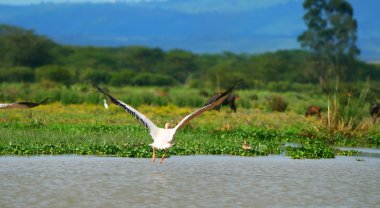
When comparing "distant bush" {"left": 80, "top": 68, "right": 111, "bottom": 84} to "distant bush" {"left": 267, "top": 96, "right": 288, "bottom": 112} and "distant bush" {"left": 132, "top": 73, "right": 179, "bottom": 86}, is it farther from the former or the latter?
"distant bush" {"left": 267, "top": 96, "right": 288, "bottom": 112}

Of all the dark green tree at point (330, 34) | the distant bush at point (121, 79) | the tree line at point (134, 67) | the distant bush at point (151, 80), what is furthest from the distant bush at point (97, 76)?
the dark green tree at point (330, 34)

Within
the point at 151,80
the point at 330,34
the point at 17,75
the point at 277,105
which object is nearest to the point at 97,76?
the point at 151,80

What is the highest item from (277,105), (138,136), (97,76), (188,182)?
(97,76)

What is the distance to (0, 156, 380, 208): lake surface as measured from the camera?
38.5 ft

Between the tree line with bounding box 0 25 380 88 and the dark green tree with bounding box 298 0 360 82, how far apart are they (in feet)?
2.88

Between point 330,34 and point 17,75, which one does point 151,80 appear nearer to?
point 17,75

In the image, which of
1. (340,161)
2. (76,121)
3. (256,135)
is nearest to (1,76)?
(76,121)

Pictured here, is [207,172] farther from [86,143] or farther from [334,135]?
[334,135]

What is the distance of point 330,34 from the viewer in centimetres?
7806

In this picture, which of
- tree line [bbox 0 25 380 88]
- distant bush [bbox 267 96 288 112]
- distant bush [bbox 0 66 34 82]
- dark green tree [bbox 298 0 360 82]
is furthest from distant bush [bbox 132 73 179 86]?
distant bush [bbox 267 96 288 112]

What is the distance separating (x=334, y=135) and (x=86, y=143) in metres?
6.88

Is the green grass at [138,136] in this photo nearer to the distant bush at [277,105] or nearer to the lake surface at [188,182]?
the lake surface at [188,182]

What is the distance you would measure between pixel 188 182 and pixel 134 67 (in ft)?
281

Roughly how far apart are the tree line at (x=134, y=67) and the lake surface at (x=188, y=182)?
40105 mm
